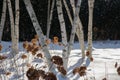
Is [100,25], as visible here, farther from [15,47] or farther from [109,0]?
[15,47]

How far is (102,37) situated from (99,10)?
1069 millimetres

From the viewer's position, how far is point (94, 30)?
1337 cm

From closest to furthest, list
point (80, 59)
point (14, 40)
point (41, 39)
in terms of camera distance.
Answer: point (41, 39), point (80, 59), point (14, 40)

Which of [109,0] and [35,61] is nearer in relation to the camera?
[35,61]

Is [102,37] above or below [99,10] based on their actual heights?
below

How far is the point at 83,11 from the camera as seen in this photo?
13.4 m

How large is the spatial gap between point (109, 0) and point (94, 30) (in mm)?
1411

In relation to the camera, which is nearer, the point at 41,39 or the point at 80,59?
the point at 41,39

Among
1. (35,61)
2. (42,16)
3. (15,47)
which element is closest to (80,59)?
(35,61)

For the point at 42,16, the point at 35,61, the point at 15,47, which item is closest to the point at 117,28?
the point at 42,16

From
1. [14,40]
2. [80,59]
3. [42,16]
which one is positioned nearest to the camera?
[80,59]

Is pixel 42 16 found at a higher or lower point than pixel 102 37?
higher

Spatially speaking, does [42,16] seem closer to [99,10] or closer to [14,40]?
[99,10]

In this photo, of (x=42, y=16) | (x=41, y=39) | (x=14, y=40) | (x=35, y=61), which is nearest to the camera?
(x=41, y=39)
